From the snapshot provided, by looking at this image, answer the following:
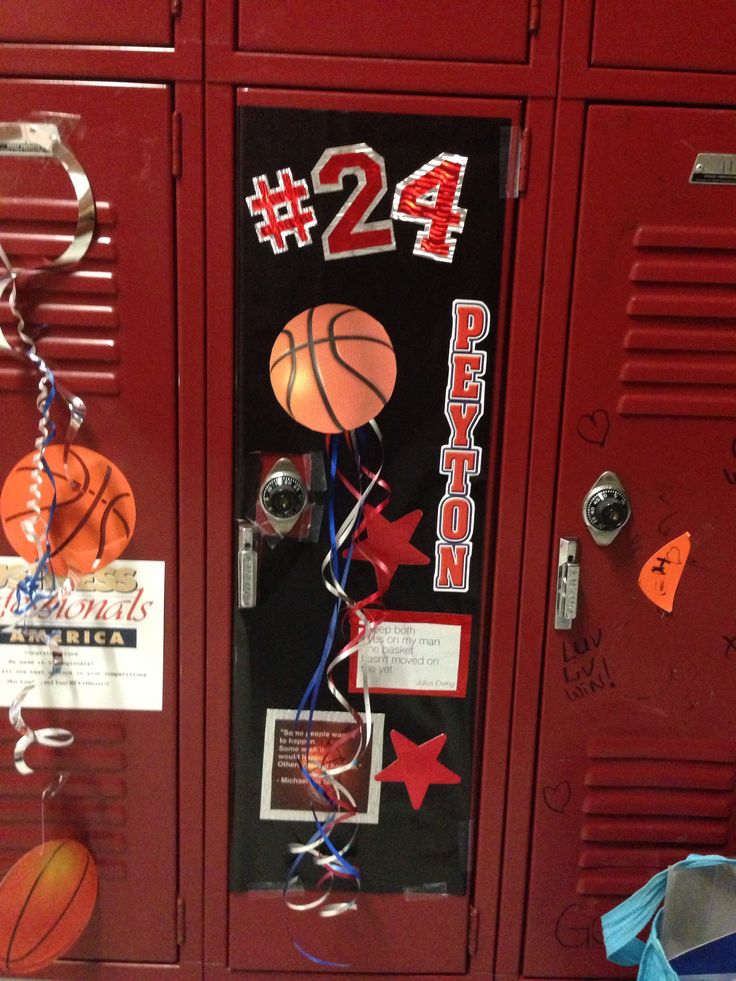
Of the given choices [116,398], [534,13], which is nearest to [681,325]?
[534,13]

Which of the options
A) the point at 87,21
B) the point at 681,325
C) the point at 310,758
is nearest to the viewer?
the point at 87,21

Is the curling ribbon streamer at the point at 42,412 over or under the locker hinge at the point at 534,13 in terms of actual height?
under

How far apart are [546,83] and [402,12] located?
26cm

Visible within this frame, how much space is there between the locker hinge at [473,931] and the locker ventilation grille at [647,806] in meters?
0.21

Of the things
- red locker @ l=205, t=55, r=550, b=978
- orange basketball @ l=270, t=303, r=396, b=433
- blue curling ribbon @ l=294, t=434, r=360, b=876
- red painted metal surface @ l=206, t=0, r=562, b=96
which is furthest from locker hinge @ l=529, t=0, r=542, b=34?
blue curling ribbon @ l=294, t=434, r=360, b=876

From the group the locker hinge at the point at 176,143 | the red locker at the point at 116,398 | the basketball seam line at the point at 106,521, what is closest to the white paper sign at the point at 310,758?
the red locker at the point at 116,398

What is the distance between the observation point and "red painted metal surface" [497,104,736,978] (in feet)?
4.38

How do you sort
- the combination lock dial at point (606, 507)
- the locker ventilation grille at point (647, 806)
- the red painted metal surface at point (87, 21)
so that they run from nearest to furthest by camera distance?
1. the red painted metal surface at point (87, 21)
2. the combination lock dial at point (606, 507)
3. the locker ventilation grille at point (647, 806)

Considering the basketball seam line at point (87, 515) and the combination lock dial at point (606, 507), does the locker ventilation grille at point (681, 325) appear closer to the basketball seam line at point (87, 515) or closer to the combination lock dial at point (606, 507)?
the combination lock dial at point (606, 507)

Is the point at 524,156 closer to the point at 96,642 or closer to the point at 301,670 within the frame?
the point at 301,670

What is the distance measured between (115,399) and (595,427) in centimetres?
85

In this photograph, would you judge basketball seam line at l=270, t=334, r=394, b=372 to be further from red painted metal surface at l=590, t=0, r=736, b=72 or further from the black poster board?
red painted metal surface at l=590, t=0, r=736, b=72

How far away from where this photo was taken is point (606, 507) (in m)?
1.39

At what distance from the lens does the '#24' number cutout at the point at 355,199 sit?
1.31 meters
